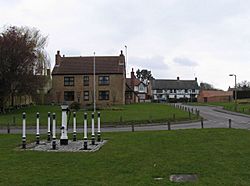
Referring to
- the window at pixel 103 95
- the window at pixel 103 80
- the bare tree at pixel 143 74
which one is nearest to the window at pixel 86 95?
the window at pixel 103 95

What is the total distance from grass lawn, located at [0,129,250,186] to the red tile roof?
57.0 metres

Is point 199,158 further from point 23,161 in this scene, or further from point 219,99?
point 219,99

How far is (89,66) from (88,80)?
9.18 ft

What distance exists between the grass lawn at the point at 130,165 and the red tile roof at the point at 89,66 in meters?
57.0

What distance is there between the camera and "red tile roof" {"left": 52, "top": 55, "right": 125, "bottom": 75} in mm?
73188

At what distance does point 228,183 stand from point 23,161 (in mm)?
6637

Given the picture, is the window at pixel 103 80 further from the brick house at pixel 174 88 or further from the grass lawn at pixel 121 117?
the brick house at pixel 174 88

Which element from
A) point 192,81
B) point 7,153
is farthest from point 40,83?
point 192,81

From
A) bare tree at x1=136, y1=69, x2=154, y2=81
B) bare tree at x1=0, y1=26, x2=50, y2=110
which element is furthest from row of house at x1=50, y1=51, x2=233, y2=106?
bare tree at x1=136, y1=69, x2=154, y2=81

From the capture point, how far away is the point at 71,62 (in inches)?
2985

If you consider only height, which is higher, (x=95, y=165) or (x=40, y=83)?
(x=40, y=83)

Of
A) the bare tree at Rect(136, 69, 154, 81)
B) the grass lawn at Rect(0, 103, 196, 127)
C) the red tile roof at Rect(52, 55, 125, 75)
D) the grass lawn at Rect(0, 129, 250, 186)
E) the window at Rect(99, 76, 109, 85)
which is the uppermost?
the bare tree at Rect(136, 69, 154, 81)

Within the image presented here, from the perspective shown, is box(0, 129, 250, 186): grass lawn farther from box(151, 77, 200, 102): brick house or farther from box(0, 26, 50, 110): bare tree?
box(151, 77, 200, 102): brick house

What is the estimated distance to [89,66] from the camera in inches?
2928
